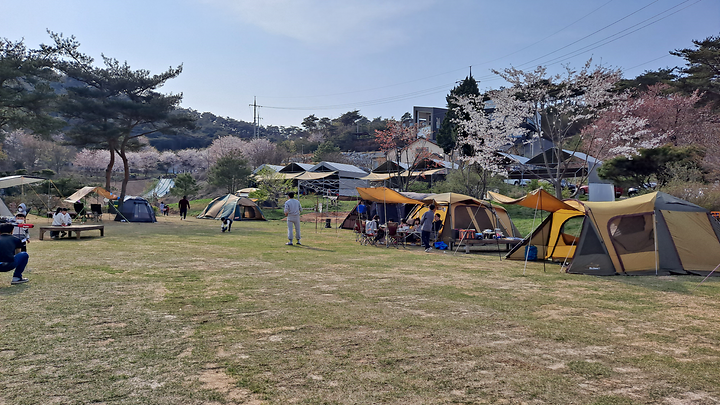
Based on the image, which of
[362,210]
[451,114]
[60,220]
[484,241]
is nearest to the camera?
[484,241]

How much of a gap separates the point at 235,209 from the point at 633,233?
20.5m

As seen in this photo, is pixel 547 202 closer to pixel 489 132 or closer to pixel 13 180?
pixel 489 132

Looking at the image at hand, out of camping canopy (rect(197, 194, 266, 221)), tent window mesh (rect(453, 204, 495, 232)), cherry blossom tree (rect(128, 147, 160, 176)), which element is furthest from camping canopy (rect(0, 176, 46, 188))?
cherry blossom tree (rect(128, 147, 160, 176))

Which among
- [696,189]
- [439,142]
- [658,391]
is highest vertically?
[439,142]

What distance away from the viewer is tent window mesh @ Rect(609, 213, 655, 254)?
8.87m

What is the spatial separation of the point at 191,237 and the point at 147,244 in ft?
8.48

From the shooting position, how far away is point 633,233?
8969 mm

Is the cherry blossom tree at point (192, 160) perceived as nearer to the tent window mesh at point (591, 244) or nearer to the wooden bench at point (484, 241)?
the wooden bench at point (484, 241)

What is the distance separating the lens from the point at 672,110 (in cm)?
2631

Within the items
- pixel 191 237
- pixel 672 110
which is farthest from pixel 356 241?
pixel 672 110

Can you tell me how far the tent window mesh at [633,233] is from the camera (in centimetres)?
887

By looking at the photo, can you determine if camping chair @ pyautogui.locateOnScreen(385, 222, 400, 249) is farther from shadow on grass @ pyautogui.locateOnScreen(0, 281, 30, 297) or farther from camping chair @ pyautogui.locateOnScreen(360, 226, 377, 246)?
shadow on grass @ pyautogui.locateOnScreen(0, 281, 30, 297)

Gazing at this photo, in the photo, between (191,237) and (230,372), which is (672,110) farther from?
(230,372)

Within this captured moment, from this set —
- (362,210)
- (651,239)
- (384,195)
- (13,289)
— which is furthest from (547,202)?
(362,210)
